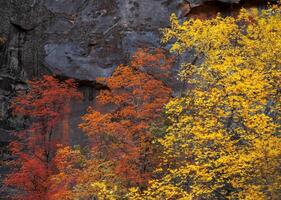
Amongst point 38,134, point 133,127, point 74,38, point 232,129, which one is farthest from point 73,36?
point 232,129

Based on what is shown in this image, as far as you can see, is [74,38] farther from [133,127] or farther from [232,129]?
[232,129]

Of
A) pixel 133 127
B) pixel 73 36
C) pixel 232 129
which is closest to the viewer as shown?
pixel 232 129

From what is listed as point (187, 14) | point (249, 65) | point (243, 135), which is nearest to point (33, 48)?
point (187, 14)

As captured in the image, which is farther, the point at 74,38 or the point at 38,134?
the point at 74,38

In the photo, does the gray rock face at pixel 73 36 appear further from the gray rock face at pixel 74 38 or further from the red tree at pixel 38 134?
the red tree at pixel 38 134

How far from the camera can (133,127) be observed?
62.0ft

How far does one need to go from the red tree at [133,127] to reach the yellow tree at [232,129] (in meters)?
1.71

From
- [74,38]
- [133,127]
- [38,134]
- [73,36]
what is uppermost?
[73,36]

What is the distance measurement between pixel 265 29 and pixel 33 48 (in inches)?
667

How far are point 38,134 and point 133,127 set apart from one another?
8.22m

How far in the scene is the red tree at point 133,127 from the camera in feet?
60.8

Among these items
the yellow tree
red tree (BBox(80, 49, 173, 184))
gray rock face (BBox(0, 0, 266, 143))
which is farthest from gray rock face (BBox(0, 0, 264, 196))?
the yellow tree

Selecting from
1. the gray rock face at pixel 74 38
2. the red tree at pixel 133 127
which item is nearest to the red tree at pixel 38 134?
the gray rock face at pixel 74 38

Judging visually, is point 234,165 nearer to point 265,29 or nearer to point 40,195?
point 265,29
